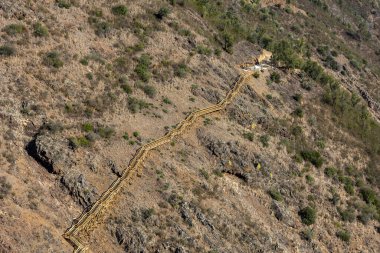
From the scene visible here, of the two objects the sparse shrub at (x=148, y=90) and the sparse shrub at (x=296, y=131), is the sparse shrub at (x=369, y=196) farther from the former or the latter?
the sparse shrub at (x=148, y=90)

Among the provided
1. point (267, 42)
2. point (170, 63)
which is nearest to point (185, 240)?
point (170, 63)

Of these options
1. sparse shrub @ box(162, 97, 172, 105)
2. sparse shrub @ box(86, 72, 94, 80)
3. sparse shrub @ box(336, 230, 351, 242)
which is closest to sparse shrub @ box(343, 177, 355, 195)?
sparse shrub @ box(336, 230, 351, 242)

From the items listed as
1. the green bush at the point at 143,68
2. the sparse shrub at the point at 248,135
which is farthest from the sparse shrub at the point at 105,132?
the sparse shrub at the point at 248,135

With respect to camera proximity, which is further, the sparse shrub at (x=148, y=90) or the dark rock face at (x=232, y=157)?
the sparse shrub at (x=148, y=90)

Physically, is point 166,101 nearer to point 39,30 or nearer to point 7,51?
point 39,30

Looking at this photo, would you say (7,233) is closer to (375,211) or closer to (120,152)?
(120,152)

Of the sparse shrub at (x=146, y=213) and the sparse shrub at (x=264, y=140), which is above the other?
the sparse shrub at (x=264, y=140)
